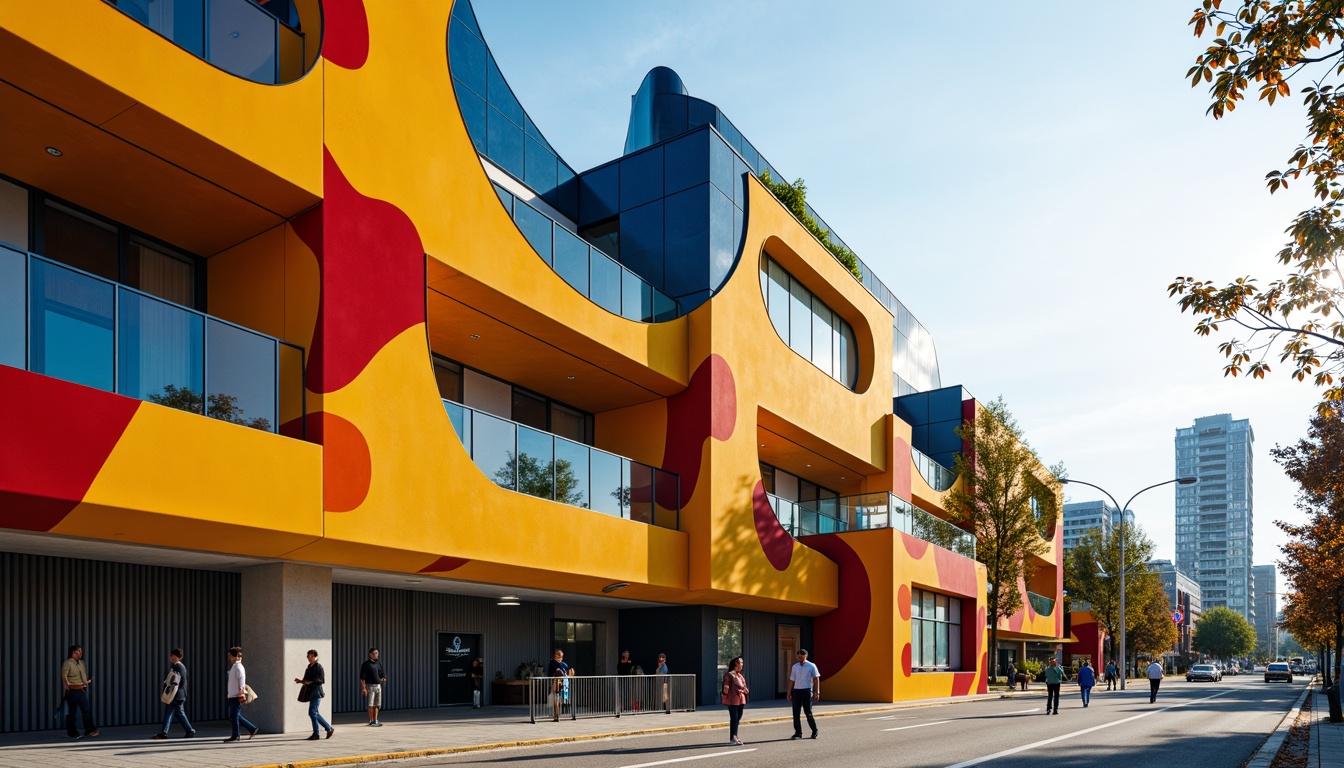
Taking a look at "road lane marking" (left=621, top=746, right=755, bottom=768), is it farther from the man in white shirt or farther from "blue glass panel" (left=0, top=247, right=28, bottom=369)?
"blue glass panel" (left=0, top=247, right=28, bottom=369)

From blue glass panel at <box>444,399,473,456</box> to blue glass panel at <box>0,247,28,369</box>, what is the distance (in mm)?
7593

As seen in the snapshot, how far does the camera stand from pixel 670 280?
27078 mm

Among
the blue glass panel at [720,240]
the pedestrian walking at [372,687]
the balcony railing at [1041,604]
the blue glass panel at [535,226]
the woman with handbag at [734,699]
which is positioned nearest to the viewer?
the woman with handbag at [734,699]

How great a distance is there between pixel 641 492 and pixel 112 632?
467 inches

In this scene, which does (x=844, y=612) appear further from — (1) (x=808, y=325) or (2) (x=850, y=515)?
(1) (x=808, y=325)

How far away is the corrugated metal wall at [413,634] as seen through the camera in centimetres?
2044

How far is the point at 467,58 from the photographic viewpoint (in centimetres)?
2773

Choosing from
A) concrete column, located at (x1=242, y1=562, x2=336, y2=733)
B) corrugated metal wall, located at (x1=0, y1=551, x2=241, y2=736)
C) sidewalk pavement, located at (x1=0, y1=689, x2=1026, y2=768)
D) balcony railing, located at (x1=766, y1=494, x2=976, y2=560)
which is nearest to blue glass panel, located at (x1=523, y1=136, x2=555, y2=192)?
balcony railing, located at (x1=766, y1=494, x2=976, y2=560)

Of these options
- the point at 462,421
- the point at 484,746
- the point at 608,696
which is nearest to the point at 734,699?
the point at 484,746

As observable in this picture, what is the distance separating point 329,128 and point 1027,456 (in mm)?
36085

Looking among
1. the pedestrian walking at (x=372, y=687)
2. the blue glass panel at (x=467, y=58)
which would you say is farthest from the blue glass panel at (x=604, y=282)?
→ the pedestrian walking at (x=372, y=687)

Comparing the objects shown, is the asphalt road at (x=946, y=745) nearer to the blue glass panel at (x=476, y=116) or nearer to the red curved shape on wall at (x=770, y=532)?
the red curved shape on wall at (x=770, y=532)

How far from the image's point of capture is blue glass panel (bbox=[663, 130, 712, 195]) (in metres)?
27.0

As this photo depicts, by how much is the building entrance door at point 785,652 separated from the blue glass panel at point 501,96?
17.8 meters
